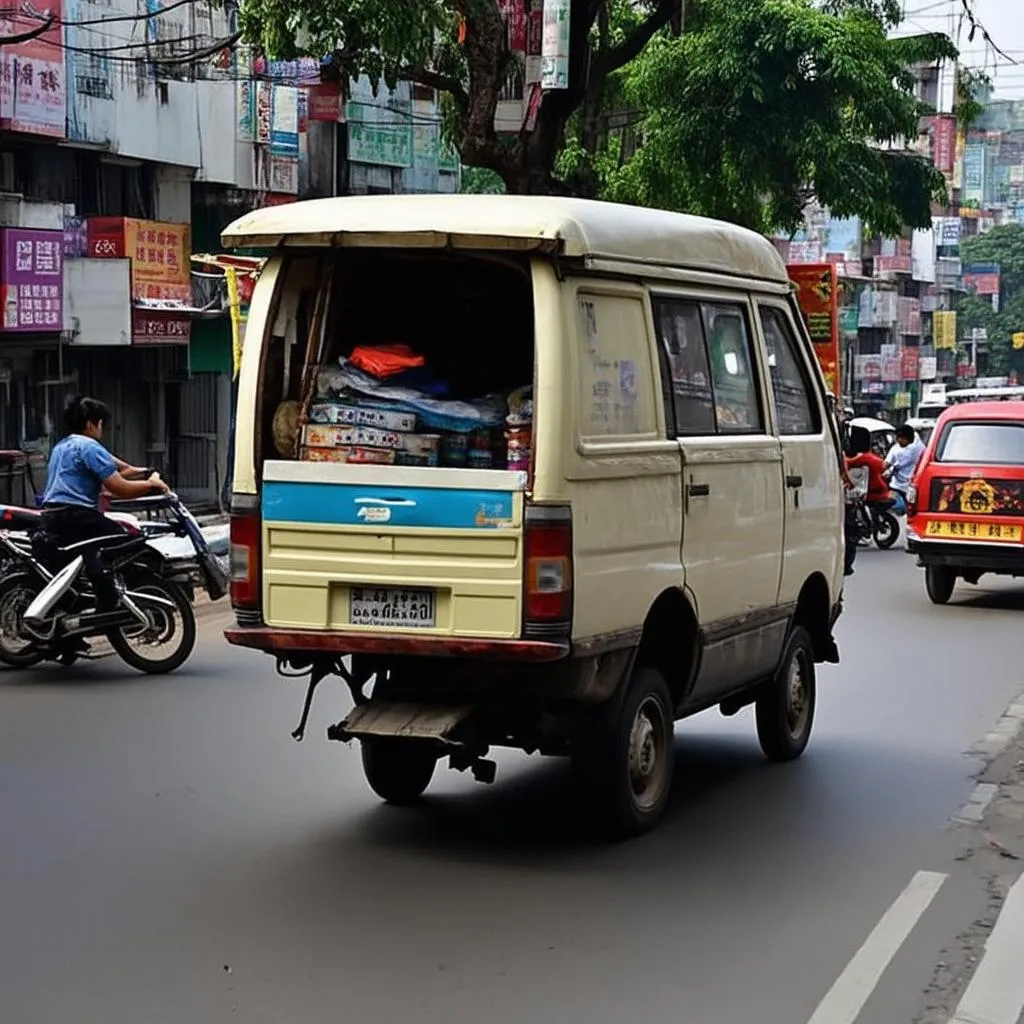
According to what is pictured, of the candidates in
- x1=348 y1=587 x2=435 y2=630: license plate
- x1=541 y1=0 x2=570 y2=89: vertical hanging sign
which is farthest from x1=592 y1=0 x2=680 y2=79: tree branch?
x1=348 y1=587 x2=435 y2=630: license plate

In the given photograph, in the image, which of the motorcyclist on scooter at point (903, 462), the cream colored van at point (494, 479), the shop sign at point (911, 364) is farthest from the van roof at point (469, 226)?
the shop sign at point (911, 364)

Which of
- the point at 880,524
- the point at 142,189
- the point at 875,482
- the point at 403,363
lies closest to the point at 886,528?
the point at 880,524

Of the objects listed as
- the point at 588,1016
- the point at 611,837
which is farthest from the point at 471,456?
the point at 588,1016

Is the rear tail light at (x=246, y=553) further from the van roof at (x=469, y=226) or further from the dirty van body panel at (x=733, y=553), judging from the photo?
the dirty van body panel at (x=733, y=553)

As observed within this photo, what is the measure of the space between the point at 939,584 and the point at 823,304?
8809 millimetres

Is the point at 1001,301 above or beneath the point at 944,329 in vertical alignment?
above

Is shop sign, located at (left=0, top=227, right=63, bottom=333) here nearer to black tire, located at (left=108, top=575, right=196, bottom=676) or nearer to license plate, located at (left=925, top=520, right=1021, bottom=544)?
license plate, located at (left=925, top=520, right=1021, bottom=544)

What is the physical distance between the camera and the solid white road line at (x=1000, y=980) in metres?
5.29

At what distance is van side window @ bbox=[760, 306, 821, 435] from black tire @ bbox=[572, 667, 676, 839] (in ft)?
5.72

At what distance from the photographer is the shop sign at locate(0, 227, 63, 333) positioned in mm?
23641

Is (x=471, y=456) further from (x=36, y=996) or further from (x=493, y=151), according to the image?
(x=493, y=151)

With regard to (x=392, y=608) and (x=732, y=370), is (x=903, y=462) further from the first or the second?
(x=392, y=608)

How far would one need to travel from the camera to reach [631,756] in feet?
24.0

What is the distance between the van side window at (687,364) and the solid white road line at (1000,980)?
7.47 ft
